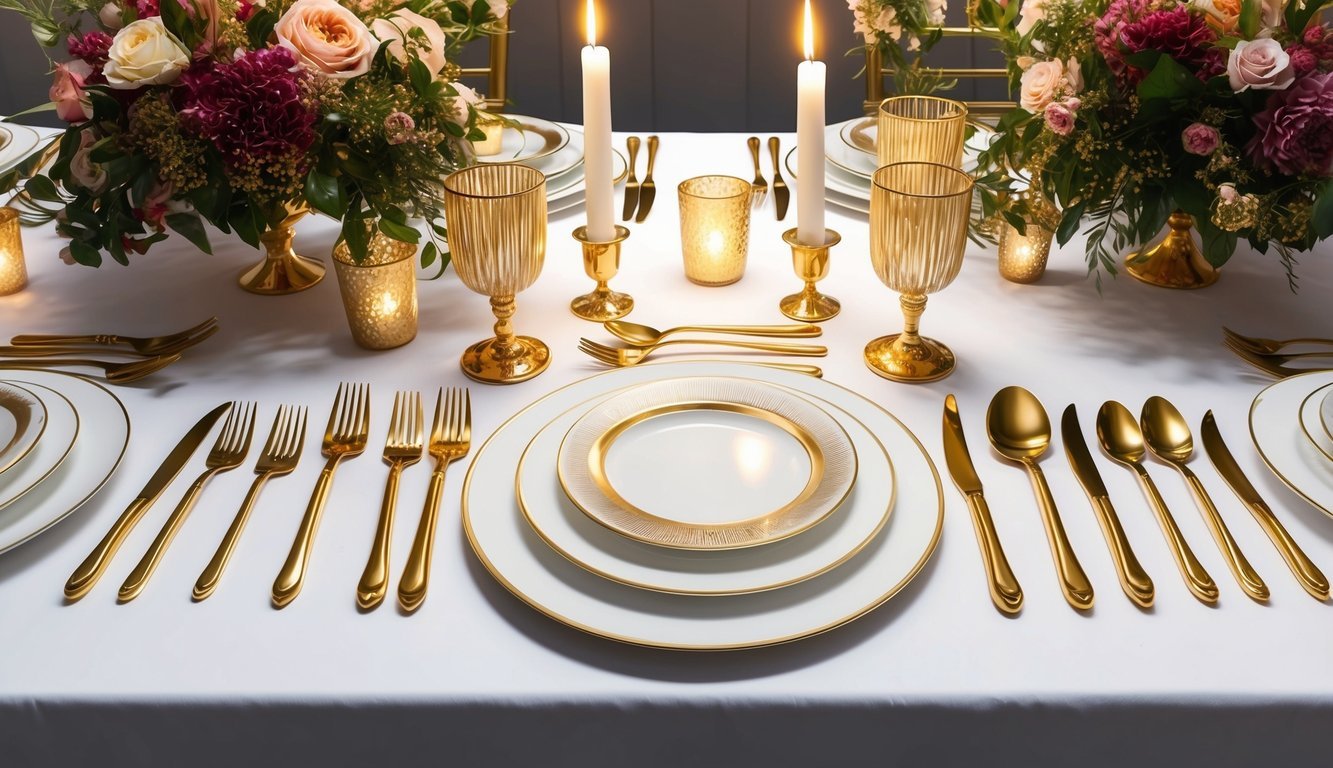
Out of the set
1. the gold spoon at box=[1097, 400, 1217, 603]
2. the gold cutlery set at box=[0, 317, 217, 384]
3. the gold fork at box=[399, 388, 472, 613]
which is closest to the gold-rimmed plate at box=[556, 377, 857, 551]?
the gold fork at box=[399, 388, 472, 613]

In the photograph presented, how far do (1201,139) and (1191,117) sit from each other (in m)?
0.05

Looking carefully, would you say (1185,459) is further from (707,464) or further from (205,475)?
(205,475)

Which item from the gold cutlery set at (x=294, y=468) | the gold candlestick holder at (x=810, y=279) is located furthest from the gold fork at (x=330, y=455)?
the gold candlestick holder at (x=810, y=279)

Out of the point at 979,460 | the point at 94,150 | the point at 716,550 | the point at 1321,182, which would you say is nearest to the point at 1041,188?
the point at 1321,182

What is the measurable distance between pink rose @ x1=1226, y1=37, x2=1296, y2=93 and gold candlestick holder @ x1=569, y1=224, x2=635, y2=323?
0.57 m

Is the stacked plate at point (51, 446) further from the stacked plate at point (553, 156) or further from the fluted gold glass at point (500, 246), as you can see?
the stacked plate at point (553, 156)

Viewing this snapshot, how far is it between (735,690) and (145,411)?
0.61 m

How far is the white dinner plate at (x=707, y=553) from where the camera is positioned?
683 millimetres

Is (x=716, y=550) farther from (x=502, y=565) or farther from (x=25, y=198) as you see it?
(x=25, y=198)

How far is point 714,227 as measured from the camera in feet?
3.73

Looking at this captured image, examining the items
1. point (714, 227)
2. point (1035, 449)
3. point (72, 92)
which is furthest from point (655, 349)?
point (72, 92)

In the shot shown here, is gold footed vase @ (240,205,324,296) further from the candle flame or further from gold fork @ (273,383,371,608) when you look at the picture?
the candle flame

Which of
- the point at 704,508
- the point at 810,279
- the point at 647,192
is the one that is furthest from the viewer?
the point at 647,192

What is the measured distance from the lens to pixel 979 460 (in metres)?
0.85
